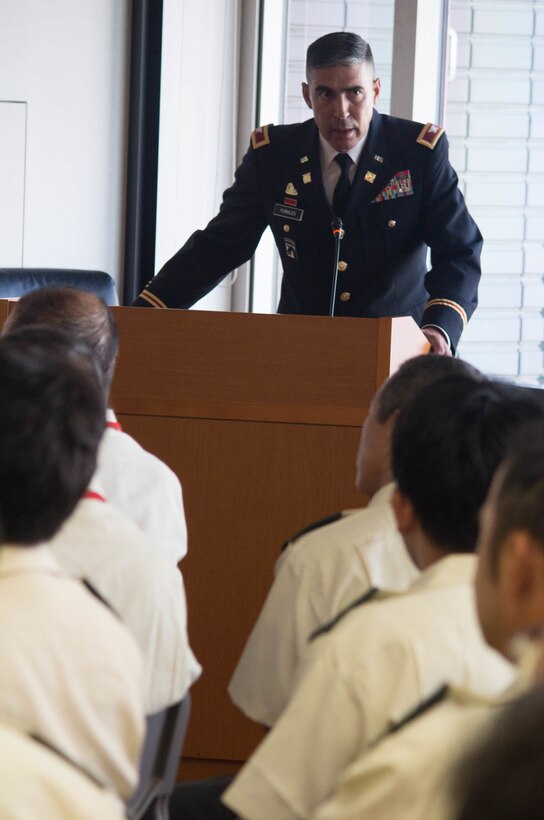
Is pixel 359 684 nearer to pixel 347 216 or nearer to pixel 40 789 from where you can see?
pixel 40 789

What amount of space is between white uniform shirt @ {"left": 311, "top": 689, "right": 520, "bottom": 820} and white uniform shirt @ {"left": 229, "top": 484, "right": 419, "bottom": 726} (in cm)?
69

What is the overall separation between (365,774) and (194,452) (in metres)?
1.59

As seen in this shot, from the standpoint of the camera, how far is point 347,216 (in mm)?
3221

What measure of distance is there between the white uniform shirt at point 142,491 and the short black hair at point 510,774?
5.00 ft

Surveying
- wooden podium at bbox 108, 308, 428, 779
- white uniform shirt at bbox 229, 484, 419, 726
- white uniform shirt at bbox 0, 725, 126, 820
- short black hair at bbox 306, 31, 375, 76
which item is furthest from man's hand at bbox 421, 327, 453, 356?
white uniform shirt at bbox 0, 725, 126, 820

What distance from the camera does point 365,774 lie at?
0.97 metres

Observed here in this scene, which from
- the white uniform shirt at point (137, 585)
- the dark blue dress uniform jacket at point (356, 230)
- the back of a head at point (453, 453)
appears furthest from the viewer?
the dark blue dress uniform jacket at point (356, 230)

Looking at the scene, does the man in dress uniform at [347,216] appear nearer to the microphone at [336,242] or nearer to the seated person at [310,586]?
the microphone at [336,242]

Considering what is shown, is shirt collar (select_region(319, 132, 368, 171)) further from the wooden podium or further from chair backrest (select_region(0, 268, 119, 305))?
chair backrest (select_region(0, 268, 119, 305))

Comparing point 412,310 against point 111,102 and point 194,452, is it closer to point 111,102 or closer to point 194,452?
point 194,452

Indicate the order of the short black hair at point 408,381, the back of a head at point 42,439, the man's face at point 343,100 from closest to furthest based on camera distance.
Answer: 1. the back of a head at point 42,439
2. the short black hair at point 408,381
3. the man's face at point 343,100

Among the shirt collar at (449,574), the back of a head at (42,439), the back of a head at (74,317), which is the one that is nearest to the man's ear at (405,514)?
the shirt collar at (449,574)

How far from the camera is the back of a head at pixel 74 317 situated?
2.07 m

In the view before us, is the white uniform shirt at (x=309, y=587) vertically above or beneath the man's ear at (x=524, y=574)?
beneath
